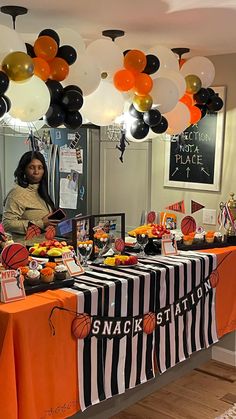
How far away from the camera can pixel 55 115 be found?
2.91 meters

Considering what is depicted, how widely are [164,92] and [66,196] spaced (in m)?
1.93

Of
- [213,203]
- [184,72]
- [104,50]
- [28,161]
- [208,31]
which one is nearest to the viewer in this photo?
[104,50]

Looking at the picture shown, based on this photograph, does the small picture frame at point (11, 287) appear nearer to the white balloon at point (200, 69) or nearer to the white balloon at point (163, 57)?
the white balloon at point (163, 57)

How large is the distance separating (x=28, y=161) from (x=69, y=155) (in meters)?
0.96

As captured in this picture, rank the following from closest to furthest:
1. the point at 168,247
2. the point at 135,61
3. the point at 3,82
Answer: the point at 3,82
the point at 135,61
the point at 168,247

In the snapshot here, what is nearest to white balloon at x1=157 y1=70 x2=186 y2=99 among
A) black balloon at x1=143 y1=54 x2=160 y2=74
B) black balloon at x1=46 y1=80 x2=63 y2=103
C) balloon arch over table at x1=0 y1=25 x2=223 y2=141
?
balloon arch over table at x1=0 y1=25 x2=223 y2=141

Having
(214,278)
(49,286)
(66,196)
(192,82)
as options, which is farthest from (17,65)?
(66,196)

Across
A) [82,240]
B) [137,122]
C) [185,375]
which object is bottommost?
[185,375]

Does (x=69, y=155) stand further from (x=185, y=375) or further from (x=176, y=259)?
(x=185, y=375)

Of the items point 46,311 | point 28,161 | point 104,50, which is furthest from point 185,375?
point 104,50

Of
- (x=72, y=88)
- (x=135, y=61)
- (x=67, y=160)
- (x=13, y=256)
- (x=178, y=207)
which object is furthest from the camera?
(x=67, y=160)

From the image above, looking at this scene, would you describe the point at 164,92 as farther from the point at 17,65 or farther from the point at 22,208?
the point at 22,208

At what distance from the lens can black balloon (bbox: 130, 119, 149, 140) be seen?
3.49 m

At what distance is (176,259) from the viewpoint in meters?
3.45
